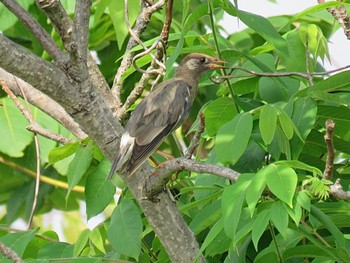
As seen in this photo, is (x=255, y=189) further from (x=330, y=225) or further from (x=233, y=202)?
(x=330, y=225)

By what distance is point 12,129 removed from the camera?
22.5ft

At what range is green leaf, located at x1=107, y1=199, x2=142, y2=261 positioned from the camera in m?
4.88

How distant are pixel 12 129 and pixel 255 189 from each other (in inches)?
125

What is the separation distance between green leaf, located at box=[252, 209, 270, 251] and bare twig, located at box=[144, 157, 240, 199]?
0.20 m

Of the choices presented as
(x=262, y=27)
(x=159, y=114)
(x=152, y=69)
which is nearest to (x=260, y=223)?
(x=262, y=27)

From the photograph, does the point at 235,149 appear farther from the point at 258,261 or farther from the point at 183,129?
the point at 183,129

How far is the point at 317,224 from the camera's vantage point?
4531 mm

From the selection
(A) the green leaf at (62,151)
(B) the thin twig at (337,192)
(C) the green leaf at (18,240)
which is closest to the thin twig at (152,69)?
(A) the green leaf at (62,151)

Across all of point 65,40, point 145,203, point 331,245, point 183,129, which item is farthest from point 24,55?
point 183,129

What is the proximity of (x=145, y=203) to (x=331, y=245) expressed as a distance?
3.03ft

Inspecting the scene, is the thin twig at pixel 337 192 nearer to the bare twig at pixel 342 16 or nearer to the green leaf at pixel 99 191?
the bare twig at pixel 342 16

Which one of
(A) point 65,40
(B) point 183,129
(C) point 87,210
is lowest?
(B) point 183,129

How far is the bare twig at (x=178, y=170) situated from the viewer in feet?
13.3

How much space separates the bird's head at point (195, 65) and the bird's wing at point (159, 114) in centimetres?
15
